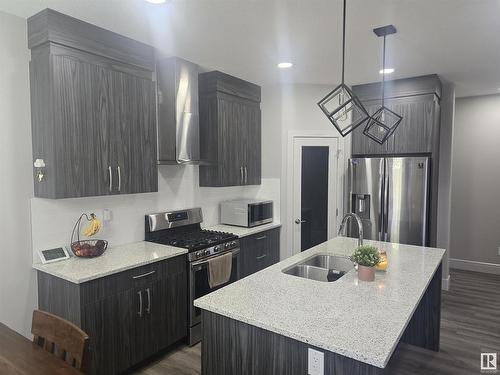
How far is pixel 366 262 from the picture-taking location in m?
2.18

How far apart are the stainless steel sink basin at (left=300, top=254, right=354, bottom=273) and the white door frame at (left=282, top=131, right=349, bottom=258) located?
1.77 metres

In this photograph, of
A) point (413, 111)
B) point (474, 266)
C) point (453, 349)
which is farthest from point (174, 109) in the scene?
point (474, 266)

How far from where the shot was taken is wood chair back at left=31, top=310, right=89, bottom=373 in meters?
1.37

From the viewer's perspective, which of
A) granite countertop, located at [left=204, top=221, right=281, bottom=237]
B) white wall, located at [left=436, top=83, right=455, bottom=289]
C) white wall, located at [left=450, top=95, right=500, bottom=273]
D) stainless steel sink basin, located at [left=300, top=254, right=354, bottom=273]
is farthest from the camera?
white wall, located at [left=450, top=95, right=500, bottom=273]

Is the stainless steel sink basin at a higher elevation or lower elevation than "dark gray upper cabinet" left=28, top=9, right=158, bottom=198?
lower

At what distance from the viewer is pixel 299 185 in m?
4.61

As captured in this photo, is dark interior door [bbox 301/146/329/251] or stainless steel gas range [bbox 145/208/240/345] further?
dark interior door [bbox 301/146/329/251]

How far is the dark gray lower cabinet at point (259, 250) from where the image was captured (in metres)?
3.86

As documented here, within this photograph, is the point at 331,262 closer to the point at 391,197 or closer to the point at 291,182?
the point at 391,197

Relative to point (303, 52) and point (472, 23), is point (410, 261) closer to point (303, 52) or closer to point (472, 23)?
point (472, 23)

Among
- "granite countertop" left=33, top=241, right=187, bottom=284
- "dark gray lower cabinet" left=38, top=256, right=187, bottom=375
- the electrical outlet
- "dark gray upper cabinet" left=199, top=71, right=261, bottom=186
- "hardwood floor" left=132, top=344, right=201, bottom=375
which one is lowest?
"hardwood floor" left=132, top=344, right=201, bottom=375

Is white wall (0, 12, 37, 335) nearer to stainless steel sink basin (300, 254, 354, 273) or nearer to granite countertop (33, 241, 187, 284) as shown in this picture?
→ granite countertop (33, 241, 187, 284)

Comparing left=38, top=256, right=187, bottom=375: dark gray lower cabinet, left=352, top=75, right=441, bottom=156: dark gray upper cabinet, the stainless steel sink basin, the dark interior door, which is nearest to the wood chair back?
left=38, top=256, right=187, bottom=375: dark gray lower cabinet

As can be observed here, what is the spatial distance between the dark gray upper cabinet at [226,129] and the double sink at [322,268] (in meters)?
1.59
